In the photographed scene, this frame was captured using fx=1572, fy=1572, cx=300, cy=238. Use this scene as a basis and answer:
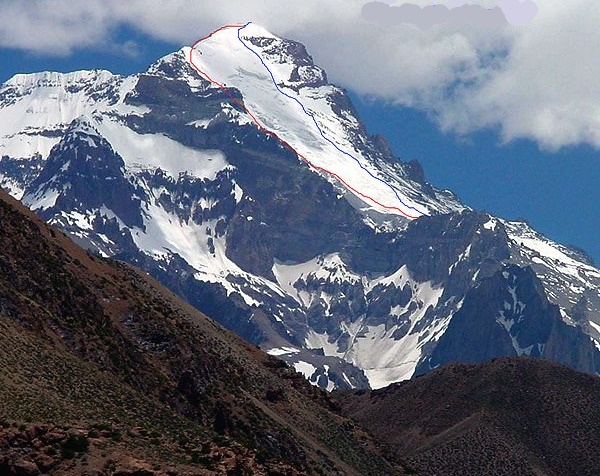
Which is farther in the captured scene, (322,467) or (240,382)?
(240,382)

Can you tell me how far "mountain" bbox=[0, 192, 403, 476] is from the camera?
84.8 m

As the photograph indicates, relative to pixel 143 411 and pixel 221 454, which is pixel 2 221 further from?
pixel 221 454

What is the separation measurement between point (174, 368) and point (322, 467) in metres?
18.3

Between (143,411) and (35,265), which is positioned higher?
(35,265)

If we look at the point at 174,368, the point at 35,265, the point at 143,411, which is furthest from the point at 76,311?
the point at 143,411

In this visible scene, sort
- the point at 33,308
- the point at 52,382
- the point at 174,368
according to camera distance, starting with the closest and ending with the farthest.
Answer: the point at 52,382 < the point at 33,308 < the point at 174,368

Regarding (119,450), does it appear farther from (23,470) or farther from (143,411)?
(143,411)

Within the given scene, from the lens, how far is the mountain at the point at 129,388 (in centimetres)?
8481

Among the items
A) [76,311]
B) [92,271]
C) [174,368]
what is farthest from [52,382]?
[92,271]

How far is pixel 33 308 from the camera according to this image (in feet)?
406

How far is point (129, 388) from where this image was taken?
375ft

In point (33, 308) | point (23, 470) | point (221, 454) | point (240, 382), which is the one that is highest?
point (240, 382)

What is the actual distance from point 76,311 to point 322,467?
32.3 meters

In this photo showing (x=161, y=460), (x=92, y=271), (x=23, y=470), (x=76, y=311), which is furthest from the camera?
(x=92, y=271)
